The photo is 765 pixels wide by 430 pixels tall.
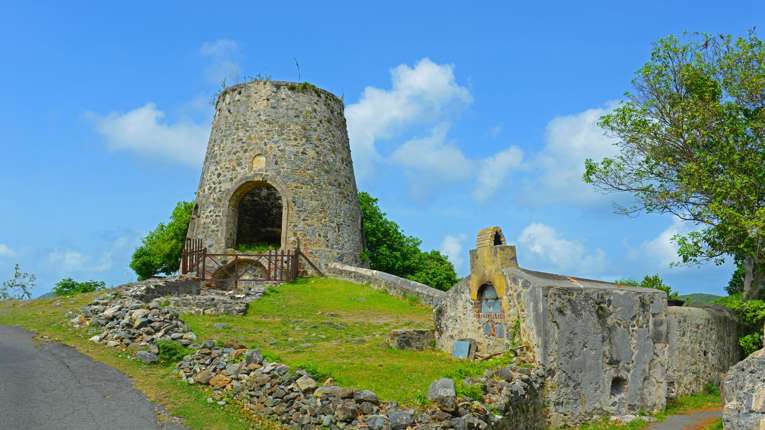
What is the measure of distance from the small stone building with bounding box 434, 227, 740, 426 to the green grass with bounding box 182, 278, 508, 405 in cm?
84

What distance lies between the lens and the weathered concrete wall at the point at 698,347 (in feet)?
51.6

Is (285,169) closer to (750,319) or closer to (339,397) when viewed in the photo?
(750,319)

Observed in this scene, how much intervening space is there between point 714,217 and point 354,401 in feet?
49.9

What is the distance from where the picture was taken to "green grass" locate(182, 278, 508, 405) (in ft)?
34.9

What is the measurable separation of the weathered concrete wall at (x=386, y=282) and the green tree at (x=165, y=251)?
10.2m

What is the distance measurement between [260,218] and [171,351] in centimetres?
2103

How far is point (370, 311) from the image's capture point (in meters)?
20.7

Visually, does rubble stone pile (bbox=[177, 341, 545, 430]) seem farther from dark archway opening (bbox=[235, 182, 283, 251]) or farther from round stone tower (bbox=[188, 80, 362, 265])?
dark archway opening (bbox=[235, 182, 283, 251])

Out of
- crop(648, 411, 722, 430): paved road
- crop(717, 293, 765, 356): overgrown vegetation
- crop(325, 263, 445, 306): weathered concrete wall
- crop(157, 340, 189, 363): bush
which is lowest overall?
crop(648, 411, 722, 430): paved road

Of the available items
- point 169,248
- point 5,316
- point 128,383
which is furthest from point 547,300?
point 169,248

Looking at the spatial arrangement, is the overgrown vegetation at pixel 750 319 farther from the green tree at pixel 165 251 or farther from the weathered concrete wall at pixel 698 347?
the green tree at pixel 165 251

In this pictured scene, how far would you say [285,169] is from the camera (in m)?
27.6

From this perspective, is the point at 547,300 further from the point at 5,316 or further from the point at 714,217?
the point at 5,316

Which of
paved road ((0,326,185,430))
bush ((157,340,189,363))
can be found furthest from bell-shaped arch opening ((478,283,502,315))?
paved road ((0,326,185,430))
